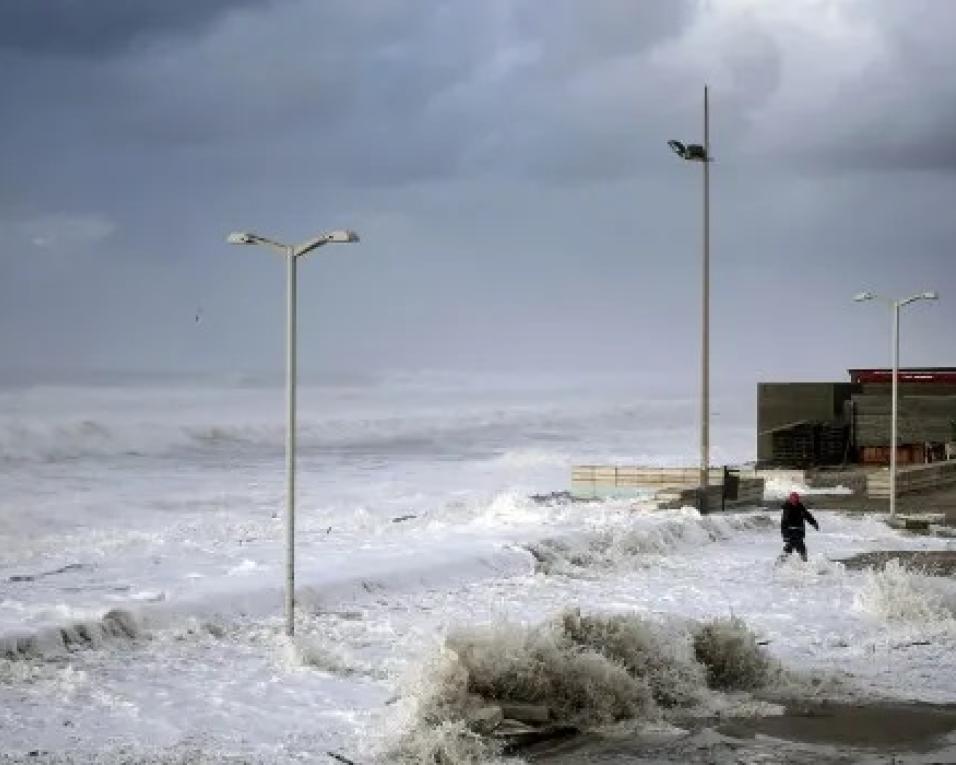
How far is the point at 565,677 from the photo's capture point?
51.1 feet

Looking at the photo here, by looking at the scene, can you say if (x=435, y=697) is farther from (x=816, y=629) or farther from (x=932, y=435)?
(x=932, y=435)

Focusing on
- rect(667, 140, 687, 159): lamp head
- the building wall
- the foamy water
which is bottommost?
the foamy water

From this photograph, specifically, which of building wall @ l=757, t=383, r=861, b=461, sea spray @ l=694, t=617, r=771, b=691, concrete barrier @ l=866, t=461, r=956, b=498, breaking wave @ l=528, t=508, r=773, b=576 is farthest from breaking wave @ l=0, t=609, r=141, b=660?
building wall @ l=757, t=383, r=861, b=461

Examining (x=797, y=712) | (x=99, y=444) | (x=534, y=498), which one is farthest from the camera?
(x=99, y=444)

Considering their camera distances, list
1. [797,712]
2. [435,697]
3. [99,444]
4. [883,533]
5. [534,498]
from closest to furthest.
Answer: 1. [435,697]
2. [797,712]
3. [883,533]
4. [534,498]
5. [99,444]

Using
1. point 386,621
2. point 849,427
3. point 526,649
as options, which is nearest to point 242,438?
point 849,427

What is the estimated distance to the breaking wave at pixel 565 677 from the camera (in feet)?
46.5

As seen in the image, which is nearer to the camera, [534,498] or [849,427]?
[534,498]

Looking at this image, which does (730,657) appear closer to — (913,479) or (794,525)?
(794,525)

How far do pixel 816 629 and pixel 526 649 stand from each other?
760 cm

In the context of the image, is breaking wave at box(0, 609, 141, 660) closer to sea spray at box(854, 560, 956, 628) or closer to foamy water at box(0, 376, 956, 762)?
foamy water at box(0, 376, 956, 762)

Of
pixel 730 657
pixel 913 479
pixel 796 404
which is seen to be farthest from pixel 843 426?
pixel 730 657

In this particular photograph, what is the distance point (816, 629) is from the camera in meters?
21.6

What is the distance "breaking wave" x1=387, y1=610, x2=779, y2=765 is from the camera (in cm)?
1418
